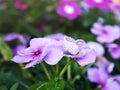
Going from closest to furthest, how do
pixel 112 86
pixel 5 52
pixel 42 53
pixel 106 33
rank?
pixel 42 53 → pixel 112 86 → pixel 5 52 → pixel 106 33

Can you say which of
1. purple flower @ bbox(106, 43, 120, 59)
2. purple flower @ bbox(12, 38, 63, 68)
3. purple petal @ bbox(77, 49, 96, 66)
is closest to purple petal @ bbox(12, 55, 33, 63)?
purple flower @ bbox(12, 38, 63, 68)

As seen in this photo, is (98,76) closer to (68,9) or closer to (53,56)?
(53,56)

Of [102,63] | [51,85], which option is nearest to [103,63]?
[102,63]

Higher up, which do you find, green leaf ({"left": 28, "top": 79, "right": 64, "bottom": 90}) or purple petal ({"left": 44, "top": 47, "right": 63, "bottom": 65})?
purple petal ({"left": 44, "top": 47, "right": 63, "bottom": 65})

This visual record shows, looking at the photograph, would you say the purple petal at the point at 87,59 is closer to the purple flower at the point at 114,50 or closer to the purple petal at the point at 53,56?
the purple petal at the point at 53,56

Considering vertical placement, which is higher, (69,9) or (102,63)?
(69,9)

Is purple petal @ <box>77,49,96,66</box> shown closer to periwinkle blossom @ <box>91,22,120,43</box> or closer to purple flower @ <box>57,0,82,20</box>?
periwinkle blossom @ <box>91,22,120,43</box>
